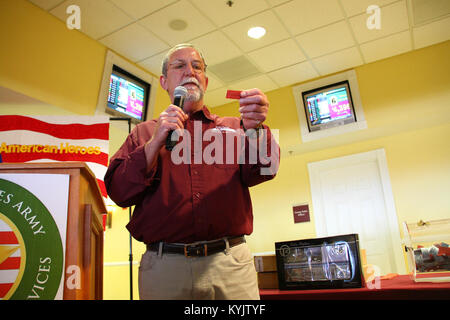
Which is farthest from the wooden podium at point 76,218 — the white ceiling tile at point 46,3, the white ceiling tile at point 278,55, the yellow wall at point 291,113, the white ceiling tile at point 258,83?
the white ceiling tile at point 258,83

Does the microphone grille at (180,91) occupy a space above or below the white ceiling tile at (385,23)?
below

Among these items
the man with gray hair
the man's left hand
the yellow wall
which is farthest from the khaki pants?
the yellow wall

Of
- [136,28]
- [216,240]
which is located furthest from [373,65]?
[216,240]

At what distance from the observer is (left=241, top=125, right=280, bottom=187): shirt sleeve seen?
1.26 metres

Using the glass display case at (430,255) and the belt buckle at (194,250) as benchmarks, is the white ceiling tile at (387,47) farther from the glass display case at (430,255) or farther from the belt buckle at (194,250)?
the belt buckle at (194,250)

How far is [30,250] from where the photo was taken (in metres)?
0.98

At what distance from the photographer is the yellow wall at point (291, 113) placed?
3.32 meters

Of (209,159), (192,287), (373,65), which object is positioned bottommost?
(192,287)

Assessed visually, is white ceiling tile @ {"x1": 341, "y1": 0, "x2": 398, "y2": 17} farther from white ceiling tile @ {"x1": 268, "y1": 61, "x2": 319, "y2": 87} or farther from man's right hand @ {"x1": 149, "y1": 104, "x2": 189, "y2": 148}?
man's right hand @ {"x1": 149, "y1": 104, "x2": 189, "y2": 148}

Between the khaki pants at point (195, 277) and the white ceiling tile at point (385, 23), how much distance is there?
351 cm

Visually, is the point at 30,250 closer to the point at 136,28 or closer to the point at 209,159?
the point at 209,159

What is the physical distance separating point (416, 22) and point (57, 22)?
12.3ft

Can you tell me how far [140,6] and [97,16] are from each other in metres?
0.46

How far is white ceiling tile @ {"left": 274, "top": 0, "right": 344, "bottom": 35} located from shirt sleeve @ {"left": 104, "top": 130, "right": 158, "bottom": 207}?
9.68ft
